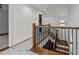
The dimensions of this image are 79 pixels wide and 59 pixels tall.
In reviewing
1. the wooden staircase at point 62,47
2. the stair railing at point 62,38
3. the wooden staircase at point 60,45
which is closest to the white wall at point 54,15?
the stair railing at point 62,38

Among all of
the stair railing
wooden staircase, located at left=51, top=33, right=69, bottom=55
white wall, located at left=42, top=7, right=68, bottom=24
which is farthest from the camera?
wooden staircase, located at left=51, top=33, right=69, bottom=55

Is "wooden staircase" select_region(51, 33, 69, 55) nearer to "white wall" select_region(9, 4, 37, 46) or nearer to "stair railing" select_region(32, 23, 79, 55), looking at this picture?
"stair railing" select_region(32, 23, 79, 55)

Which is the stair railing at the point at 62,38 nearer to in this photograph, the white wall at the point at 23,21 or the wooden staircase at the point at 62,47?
the wooden staircase at the point at 62,47

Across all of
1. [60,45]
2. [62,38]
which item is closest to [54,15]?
[62,38]

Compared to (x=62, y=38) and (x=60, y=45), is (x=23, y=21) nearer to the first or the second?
(x=62, y=38)

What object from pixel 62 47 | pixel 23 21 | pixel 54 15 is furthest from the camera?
pixel 62 47

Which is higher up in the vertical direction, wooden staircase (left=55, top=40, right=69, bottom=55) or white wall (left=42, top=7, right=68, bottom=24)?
white wall (left=42, top=7, right=68, bottom=24)

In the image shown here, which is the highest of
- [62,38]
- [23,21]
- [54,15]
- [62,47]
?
[54,15]

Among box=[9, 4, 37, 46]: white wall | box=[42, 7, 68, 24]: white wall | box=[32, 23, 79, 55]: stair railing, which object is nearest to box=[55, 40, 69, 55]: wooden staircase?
box=[32, 23, 79, 55]: stair railing

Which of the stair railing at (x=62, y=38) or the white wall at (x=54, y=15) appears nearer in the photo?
the white wall at (x=54, y=15)

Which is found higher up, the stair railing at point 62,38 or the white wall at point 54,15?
the white wall at point 54,15

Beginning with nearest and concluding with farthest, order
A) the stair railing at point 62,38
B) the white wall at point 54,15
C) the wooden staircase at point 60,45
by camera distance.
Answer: the white wall at point 54,15, the stair railing at point 62,38, the wooden staircase at point 60,45
